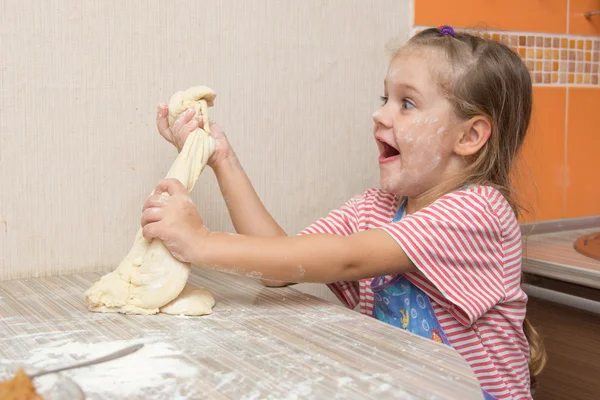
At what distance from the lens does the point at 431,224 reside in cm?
90

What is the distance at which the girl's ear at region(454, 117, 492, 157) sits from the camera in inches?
39.1

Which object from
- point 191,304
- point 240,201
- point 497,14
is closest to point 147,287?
point 191,304

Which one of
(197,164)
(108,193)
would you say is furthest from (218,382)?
(108,193)

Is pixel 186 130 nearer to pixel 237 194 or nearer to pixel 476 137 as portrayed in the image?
pixel 237 194

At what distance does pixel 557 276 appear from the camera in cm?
114

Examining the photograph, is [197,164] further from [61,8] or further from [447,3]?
[447,3]

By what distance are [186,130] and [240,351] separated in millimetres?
390

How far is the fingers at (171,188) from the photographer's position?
88cm

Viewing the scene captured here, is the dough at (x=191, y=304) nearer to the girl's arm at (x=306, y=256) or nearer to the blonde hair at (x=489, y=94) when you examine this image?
the girl's arm at (x=306, y=256)

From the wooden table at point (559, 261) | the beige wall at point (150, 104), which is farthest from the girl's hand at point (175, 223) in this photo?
the wooden table at point (559, 261)

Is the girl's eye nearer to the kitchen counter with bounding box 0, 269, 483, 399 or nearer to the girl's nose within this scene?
the girl's nose

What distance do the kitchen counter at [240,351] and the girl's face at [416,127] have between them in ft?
0.78

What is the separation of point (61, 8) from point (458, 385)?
31.1 inches

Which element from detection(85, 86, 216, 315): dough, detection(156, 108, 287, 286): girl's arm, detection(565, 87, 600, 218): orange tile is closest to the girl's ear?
detection(156, 108, 287, 286): girl's arm
